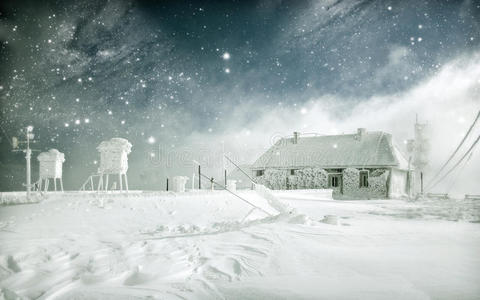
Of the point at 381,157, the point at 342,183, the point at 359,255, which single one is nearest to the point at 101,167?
the point at 359,255

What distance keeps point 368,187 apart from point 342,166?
3.06 metres

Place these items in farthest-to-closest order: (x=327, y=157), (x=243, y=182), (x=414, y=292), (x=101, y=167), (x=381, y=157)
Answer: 1. (x=243, y=182)
2. (x=327, y=157)
3. (x=381, y=157)
4. (x=101, y=167)
5. (x=414, y=292)

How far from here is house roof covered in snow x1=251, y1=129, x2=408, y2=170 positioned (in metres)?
29.0

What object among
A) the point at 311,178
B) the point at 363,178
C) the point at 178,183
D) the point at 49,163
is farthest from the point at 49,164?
the point at 363,178

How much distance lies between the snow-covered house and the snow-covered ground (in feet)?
63.9

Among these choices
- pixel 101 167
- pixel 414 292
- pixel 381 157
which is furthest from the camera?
pixel 381 157

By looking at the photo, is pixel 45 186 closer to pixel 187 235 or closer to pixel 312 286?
pixel 187 235

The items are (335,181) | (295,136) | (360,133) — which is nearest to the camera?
(335,181)

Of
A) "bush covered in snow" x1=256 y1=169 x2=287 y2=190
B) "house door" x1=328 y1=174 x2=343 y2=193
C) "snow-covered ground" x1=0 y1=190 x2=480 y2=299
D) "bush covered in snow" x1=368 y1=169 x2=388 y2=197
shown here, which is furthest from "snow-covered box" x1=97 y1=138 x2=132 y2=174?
"bush covered in snow" x1=368 y1=169 x2=388 y2=197

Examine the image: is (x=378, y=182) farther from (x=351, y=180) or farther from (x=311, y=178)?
(x=311, y=178)

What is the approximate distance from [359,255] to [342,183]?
2451cm

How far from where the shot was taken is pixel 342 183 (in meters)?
29.5

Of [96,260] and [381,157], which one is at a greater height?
[381,157]

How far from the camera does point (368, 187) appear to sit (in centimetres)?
2845
